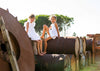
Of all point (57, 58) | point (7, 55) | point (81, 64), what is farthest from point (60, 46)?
point (7, 55)

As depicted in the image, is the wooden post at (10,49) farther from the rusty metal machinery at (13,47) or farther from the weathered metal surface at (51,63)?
the weathered metal surface at (51,63)

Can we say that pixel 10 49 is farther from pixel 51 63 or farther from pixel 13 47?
pixel 51 63

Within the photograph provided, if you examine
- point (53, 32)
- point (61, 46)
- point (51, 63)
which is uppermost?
point (53, 32)

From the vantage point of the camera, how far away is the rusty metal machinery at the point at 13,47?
2.67m

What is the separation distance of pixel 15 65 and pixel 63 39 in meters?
4.16

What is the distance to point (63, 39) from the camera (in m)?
6.70

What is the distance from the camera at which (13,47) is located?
3.01 metres

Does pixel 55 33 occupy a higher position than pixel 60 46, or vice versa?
pixel 55 33

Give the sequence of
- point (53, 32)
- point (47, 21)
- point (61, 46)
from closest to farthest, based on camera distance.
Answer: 1. point (61, 46)
2. point (53, 32)
3. point (47, 21)

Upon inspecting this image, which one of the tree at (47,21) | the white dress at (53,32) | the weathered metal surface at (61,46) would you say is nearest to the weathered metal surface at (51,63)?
the weathered metal surface at (61,46)

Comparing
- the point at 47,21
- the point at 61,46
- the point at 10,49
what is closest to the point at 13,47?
the point at 10,49

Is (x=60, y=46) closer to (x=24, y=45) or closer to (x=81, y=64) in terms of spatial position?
(x=81, y=64)

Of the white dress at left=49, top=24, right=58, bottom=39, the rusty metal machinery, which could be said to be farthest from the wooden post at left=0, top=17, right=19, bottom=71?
the white dress at left=49, top=24, right=58, bottom=39

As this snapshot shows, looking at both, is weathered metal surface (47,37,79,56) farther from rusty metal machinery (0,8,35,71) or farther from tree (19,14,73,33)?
tree (19,14,73,33)
